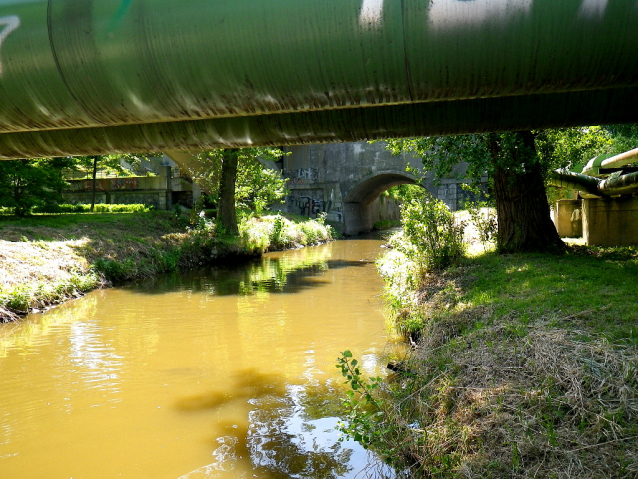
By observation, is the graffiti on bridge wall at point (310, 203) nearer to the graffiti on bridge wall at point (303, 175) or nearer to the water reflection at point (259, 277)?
the graffiti on bridge wall at point (303, 175)

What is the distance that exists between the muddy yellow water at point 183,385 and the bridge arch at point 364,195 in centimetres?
2143

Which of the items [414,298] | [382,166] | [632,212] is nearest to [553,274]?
[414,298]

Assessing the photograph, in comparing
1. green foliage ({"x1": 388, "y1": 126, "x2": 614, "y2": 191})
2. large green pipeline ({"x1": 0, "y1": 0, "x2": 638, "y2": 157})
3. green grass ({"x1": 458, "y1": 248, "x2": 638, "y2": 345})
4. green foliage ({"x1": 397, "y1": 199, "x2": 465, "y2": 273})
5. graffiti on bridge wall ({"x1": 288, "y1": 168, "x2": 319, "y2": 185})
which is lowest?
green grass ({"x1": 458, "y1": 248, "x2": 638, "y2": 345})

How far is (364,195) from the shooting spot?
36.6 meters

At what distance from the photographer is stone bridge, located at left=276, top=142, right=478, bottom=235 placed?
31.9m

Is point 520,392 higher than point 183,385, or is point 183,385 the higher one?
point 520,392

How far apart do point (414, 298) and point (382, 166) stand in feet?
81.7

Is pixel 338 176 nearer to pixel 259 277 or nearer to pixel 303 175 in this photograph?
pixel 303 175

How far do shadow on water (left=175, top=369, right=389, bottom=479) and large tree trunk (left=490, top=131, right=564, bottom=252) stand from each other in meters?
5.62

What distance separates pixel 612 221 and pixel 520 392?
376 inches

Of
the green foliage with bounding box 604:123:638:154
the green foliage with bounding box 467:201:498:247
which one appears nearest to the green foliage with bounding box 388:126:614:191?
the green foliage with bounding box 467:201:498:247

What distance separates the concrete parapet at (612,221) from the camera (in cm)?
1120

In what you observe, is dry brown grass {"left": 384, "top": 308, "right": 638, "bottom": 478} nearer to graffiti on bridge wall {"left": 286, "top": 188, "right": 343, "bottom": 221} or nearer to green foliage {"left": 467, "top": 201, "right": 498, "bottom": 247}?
green foliage {"left": 467, "top": 201, "right": 498, "bottom": 247}

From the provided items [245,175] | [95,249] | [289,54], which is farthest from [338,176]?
[289,54]
